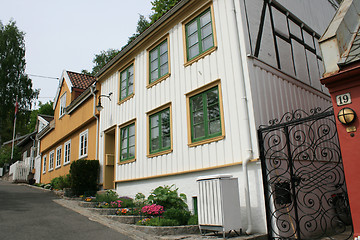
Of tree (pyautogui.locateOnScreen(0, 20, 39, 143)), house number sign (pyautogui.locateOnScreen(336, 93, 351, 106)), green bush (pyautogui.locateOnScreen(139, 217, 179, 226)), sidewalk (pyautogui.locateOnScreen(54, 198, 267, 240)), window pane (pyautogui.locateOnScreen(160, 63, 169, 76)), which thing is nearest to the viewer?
house number sign (pyautogui.locateOnScreen(336, 93, 351, 106))

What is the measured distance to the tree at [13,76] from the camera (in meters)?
28.8

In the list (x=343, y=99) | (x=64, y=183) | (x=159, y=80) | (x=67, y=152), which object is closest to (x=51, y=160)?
(x=67, y=152)

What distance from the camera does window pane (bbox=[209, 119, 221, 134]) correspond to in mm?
7755

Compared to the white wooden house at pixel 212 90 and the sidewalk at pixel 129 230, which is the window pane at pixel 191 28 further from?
the sidewalk at pixel 129 230

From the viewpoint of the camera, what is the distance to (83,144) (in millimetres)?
15688

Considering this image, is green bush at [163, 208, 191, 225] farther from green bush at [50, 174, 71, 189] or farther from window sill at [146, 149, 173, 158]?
green bush at [50, 174, 71, 189]

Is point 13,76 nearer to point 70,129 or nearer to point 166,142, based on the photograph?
point 70,129

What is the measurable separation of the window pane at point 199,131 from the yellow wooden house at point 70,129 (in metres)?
7.01

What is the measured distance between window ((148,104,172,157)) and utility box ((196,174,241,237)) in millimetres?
2841

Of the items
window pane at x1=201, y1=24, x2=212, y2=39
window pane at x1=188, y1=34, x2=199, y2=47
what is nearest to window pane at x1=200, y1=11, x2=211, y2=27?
window pane at x1=201, y1=24, x2=212, y2=39

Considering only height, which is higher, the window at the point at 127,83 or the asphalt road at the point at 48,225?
the window at the point at 127,83

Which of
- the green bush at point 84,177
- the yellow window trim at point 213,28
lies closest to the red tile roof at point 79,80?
the green bush at point 84,177

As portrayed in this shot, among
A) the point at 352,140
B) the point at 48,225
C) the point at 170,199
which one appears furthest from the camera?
the point at 170,199

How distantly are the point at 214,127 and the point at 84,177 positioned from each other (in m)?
6.93
